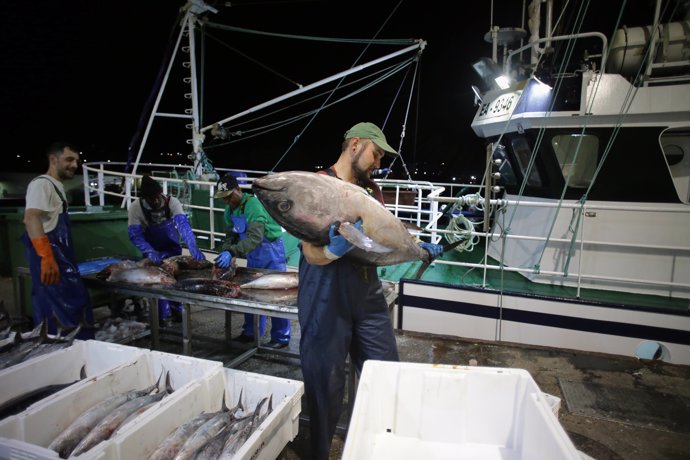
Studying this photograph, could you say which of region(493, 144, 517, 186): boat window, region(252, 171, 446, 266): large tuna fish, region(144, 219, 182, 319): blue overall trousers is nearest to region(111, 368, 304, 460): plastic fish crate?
region(252, 171, 446, 266): large tuna fish

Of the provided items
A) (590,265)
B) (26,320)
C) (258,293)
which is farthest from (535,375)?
(26,320)

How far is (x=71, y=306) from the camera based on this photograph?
4.18 metres

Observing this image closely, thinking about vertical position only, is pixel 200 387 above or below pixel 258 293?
below

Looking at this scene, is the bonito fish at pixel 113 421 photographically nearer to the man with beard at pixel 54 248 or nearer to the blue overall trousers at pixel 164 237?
the man with beard at pixel 54 248

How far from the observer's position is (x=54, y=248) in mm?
4023

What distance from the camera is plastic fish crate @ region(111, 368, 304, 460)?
2031 mm

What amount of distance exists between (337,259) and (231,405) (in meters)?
1.45

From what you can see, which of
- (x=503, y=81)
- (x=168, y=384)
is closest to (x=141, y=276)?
(x=168, y=384)

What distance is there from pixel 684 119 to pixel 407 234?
4813 mm

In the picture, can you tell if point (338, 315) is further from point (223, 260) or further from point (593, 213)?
point (593, 213)

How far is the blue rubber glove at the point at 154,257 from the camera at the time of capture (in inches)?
193

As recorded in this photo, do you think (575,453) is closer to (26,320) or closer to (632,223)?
(632,223)

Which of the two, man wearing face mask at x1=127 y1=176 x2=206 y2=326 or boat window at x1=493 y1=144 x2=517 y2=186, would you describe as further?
boat window at x1=493 y1=144 x2=517 y2=186

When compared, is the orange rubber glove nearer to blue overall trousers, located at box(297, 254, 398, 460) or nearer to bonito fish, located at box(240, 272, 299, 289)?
bonito fish, located at box(240, 272, 299, 289)
